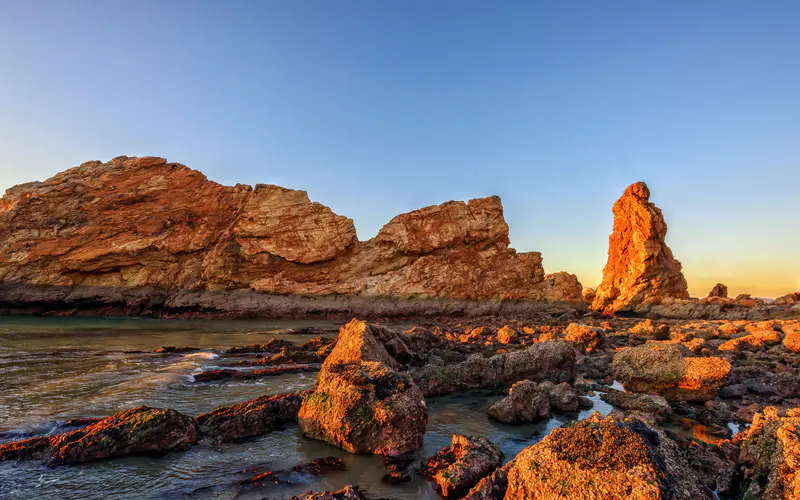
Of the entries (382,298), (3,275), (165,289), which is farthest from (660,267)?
(3,275)

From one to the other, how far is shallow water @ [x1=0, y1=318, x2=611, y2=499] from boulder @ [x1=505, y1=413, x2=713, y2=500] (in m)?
1.40

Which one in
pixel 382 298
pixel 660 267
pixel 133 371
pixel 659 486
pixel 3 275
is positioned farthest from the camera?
pixel 660 267

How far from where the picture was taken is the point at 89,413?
7.35 metres

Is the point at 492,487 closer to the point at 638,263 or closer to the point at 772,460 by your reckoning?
the point at 772,460

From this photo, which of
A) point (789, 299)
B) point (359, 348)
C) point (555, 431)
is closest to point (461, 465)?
point (555, 431)

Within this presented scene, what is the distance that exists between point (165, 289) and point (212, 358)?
30550 mm

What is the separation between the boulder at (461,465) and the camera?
445 centimetres

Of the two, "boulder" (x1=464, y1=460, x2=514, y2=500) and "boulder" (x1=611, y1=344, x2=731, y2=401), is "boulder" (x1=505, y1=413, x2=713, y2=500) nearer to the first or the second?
"boulder" (x1=464, y1=460, x2=514, y2=500)

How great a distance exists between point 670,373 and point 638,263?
44.0 m

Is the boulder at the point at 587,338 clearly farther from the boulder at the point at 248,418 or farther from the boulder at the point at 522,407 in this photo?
the boulder at the point at 248,418

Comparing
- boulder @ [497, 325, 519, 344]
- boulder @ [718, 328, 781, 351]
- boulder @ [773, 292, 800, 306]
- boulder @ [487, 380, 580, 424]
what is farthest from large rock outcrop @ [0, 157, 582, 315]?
boulder @ [487, 380, 580, 424]

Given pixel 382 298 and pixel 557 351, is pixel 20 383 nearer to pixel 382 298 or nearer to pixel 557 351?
pixel 557 351

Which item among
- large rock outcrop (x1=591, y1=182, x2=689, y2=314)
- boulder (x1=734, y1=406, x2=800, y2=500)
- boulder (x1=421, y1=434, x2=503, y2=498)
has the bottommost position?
boulder (x1=421, y1=434, x2=503, y2=498)

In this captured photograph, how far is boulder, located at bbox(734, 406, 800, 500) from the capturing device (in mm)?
3555
